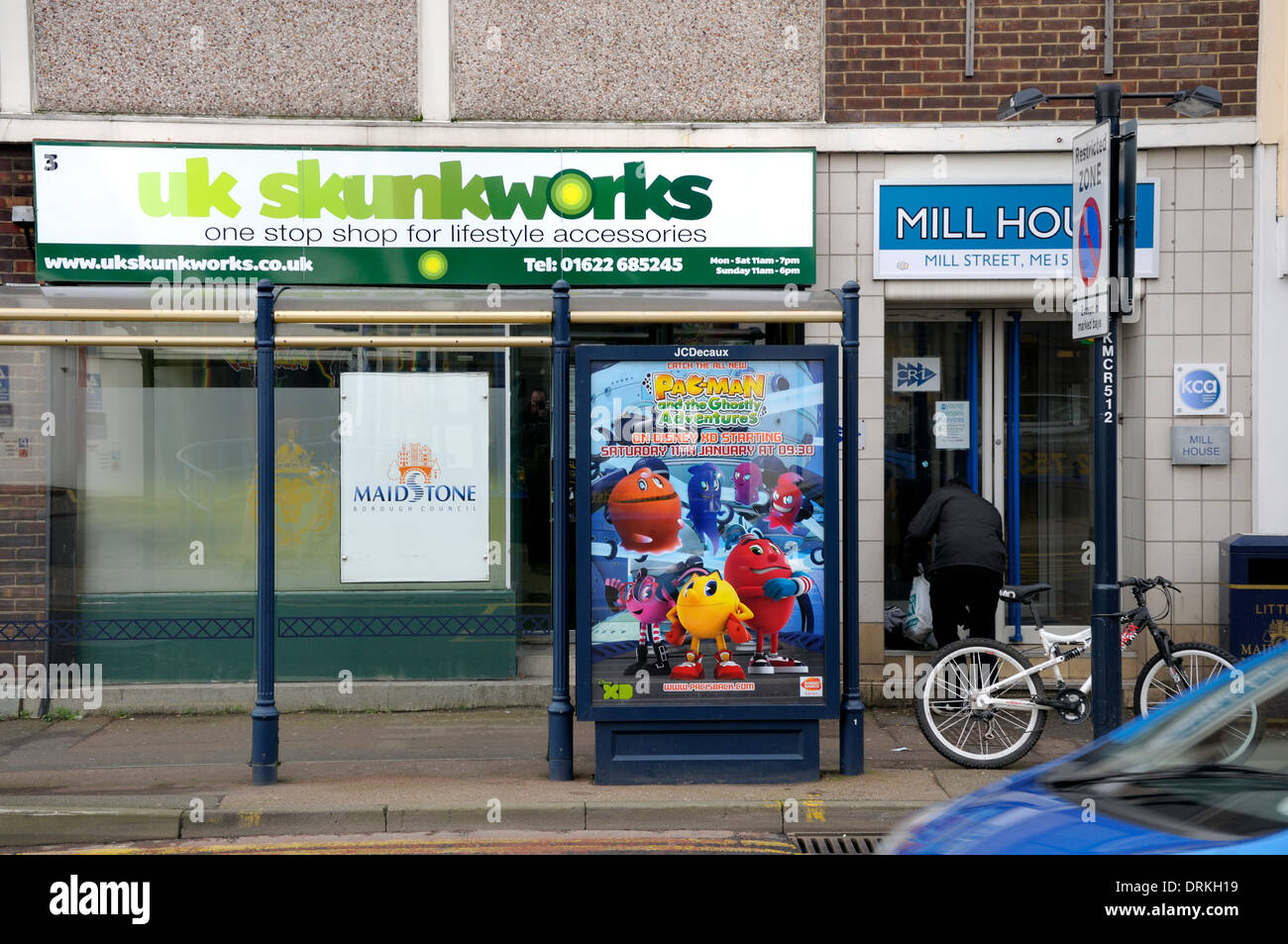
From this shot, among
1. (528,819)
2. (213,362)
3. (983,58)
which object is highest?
(983,58)

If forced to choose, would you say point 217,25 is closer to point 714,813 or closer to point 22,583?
point 22,583

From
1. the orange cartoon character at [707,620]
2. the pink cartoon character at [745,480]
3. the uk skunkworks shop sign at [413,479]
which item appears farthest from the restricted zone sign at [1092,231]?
the uk skunkworks shop sign at [413,479]

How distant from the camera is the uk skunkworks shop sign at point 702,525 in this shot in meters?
7.30

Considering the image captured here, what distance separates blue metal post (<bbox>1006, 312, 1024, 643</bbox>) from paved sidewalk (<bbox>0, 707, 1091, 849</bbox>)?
1.81 metres

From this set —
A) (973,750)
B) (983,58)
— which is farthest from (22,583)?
(983,58)

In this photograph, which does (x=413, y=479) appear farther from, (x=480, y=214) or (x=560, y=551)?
(x=560, y=551)

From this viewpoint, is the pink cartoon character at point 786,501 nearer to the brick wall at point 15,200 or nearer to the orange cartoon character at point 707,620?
the orange cartoon character at point 707,620

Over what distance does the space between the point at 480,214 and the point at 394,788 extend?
4.68 metres

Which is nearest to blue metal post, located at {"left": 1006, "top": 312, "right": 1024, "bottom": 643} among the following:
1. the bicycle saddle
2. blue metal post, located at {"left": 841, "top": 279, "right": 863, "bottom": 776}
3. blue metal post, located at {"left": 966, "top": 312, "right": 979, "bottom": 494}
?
blue metal post, located at {"left": 966, "top": 312, "right": 979, "bottom": 494}

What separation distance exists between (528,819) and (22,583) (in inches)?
207

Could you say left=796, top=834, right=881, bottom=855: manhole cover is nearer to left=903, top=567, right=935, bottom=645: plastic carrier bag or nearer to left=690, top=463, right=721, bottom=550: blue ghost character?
left=690, top=463, right=721, bottom=550: blue ghost character

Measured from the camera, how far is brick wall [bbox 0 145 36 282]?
987cm

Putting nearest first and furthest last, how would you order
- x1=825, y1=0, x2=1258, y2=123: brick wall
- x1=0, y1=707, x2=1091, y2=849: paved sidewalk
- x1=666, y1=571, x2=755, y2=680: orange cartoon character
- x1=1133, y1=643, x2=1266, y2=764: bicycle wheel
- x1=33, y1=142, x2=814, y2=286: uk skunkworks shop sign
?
x1=0, y1=707, x2=1091, y2=849: paved sidewalk → x1=666, y1=571, x2=755, y2=680: orange cartoon character → x1=1133, y1=643, x2=1266, y2=764: bicycle wheel → x1=33, y1=142, x2=814, y2=286: uk skunkworks shop sign → x1=825, y1=0, x2=1258, y2=123: brick wall

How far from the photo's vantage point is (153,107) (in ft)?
32.7
